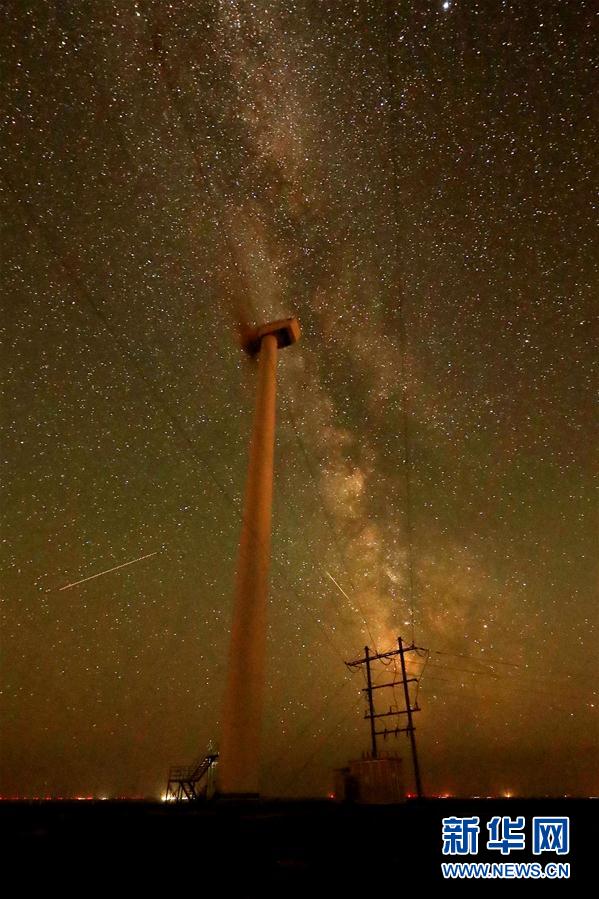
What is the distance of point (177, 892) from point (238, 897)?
355mm

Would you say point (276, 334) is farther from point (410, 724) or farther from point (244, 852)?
point (410, 724)

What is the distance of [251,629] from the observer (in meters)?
10.7

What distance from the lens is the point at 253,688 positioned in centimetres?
1015

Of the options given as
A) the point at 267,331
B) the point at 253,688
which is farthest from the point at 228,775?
the point at 267,331

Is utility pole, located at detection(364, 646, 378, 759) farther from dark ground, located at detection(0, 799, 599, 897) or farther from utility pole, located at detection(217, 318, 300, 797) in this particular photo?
dark ground, located at detection(0, 799, 599, 897)

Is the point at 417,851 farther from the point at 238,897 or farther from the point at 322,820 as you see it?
the point at 238,897

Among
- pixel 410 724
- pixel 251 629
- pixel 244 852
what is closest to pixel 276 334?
pixel 251 629

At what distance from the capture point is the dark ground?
9.78ft

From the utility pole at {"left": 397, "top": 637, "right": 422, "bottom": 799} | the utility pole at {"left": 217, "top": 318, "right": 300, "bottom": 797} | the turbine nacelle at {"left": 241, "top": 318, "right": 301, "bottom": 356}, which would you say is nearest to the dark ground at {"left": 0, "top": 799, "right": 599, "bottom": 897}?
the utility pole at {"left": 217, "top": 318, "right": 300, "bottom": 797}

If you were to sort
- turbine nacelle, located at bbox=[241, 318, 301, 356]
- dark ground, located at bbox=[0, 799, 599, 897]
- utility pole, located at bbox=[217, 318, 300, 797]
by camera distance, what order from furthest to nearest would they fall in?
turbine nacelle, located at bbox=[241, 318, 301, 356] → utility pole, located at bbox=[217, 318, 300, 797] → dark ground, located at bbox=[0, 799, 599, 897]

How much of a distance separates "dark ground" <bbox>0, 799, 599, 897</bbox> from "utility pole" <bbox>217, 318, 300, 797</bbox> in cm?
529

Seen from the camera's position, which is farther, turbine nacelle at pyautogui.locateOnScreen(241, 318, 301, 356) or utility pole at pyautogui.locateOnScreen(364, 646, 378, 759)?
utility pole at pyautogui.locateOnScreen(364, 646, 378, 759)

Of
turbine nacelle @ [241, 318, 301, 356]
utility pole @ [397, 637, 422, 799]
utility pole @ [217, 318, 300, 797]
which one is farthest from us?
utility pole @ [397, 637, 422, 799]

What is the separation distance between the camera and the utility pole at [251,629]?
9445mm
